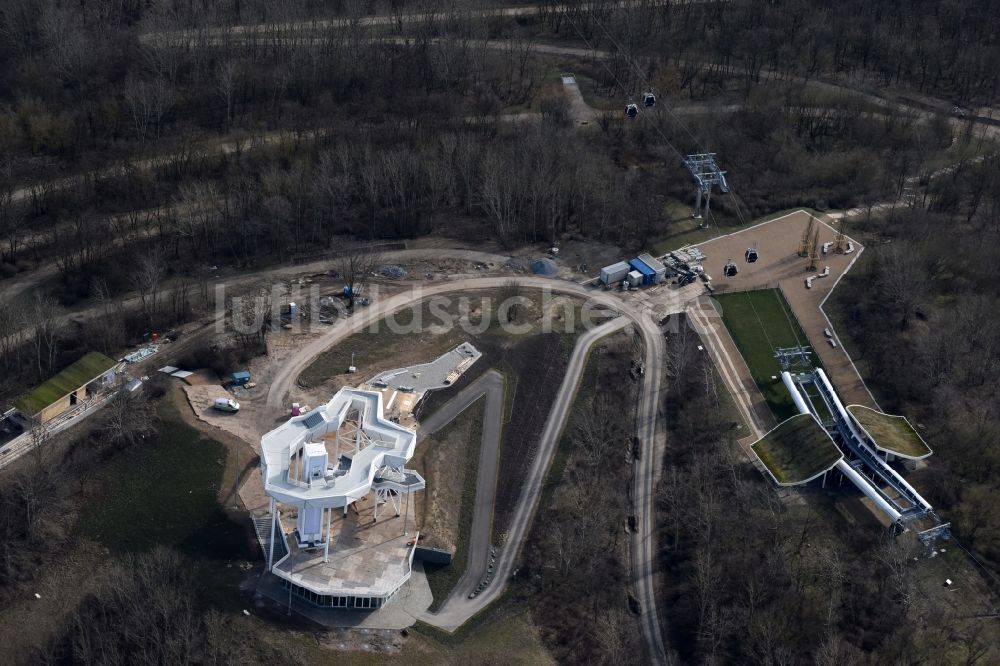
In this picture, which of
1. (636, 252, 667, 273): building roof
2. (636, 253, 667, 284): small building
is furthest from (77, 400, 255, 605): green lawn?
(636, 252, 667, 273): building roof

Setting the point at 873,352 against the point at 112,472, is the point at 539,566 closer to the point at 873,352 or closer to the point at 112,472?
the point at 112,472

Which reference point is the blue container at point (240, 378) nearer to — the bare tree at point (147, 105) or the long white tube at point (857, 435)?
the bare tree at point (147, 105)

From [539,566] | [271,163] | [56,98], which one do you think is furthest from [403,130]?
[539,566]

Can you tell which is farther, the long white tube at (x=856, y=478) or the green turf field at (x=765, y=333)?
the green turf field at (x=765, y=333)

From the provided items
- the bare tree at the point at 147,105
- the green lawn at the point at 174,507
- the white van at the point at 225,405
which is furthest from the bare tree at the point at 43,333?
the bare tree at the point at 147,105

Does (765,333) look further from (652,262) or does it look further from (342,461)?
(342,461)

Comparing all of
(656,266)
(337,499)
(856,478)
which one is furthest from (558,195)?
(337,499)
